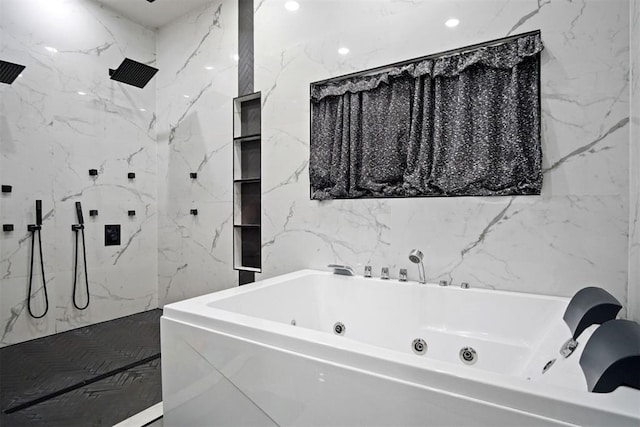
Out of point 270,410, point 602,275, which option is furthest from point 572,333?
point 270,410

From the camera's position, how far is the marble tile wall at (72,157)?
2.65 m

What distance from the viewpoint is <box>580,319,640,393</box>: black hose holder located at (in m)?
0.82

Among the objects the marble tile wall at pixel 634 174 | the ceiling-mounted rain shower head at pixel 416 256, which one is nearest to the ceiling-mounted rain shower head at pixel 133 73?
the ceiling-mounted rain shower head at pixel 416 256

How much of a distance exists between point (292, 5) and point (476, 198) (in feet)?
6.63

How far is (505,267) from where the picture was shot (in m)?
1.87

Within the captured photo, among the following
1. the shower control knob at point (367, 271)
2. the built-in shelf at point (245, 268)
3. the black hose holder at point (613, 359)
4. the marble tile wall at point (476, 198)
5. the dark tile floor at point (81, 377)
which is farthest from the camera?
the built-in shelf at point (245, 268)

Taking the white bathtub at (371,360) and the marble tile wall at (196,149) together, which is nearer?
the white bathtub at (371,360)

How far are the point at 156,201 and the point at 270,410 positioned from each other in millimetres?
3068

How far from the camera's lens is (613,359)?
0.85 m

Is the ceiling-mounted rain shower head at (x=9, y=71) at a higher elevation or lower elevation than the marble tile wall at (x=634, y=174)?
higher

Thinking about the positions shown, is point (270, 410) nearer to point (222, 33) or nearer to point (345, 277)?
point (345, 277)

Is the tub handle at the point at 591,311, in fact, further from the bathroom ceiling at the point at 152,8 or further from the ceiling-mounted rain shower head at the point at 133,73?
the bathroom ceiling at the point at 152,8

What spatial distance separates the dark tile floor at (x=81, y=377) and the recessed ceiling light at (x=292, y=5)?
2.78m

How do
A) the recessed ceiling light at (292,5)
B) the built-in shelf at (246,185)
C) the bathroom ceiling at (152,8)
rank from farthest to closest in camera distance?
1. the bathroom ceiling at (152,8)
2. the built-in shelf at (246,185)
3. the recessed ceiling light at (292,5)
